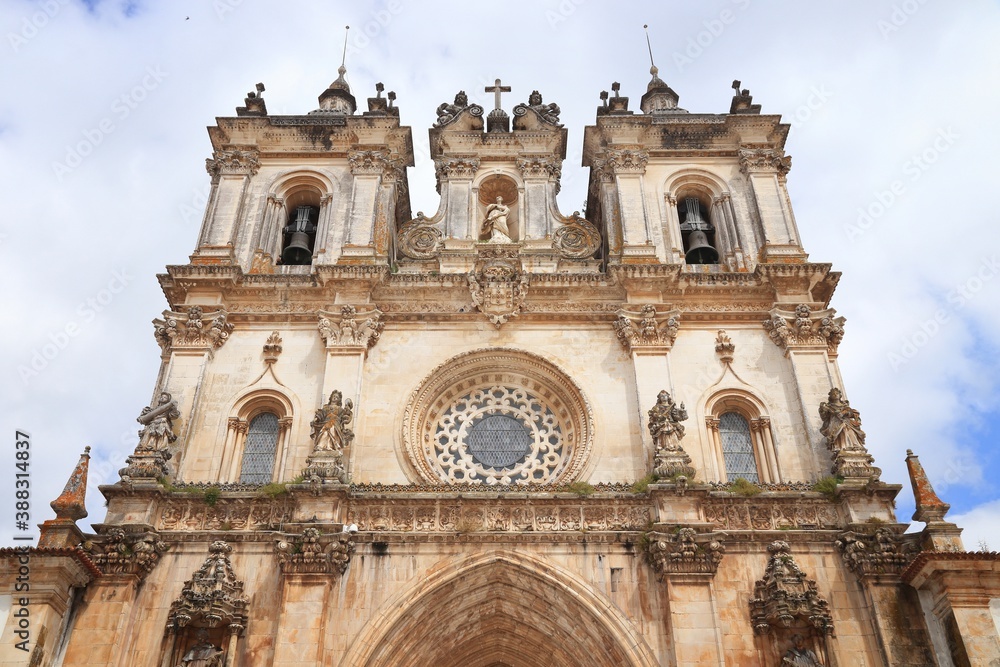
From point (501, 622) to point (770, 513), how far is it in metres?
5.50

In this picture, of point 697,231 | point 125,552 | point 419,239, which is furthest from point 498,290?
point 125,552

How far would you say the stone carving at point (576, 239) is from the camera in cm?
1956

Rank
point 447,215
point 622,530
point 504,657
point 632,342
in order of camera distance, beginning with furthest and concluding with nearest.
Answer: point 447,215, point 632,342, point 504,657, point 622,530

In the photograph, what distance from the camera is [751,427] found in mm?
16609

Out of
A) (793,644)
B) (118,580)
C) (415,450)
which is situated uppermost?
(415,450)

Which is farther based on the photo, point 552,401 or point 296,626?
point 552,401

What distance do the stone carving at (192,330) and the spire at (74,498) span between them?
11.2 ft

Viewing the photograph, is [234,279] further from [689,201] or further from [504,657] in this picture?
[689,201]

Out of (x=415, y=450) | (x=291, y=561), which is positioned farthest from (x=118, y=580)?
(x=415, y=450)

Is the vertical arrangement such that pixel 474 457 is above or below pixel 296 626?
above

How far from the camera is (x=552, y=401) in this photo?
17.2 metres

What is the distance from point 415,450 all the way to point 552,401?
3.29 metres

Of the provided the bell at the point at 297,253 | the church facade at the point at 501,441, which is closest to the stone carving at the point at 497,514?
the church facade at the point at 501,441

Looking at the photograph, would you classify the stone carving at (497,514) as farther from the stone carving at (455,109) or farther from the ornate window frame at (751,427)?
the stone carving at (455,109)
